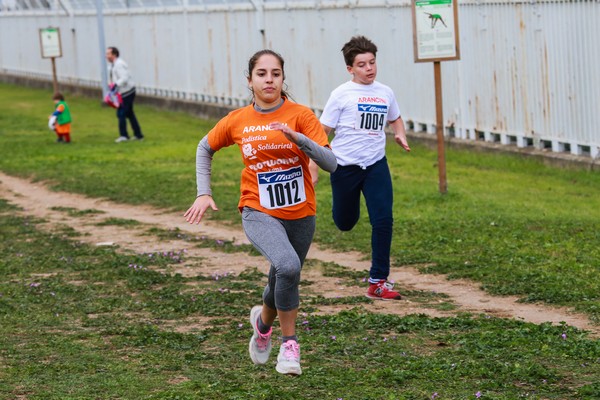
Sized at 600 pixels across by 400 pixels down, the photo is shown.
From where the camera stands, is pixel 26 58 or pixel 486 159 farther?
pixel 26 58

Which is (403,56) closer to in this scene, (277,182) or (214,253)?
(214,253)

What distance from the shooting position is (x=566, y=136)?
1636cm

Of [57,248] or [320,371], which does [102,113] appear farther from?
[320,371]

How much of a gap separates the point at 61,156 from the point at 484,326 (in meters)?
15.0

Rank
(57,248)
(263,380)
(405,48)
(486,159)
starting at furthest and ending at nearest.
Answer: (405,48), (486,159), (57,248), (263,380)

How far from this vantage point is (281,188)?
→ 7.04 m

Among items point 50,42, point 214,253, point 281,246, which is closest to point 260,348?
point 281,246

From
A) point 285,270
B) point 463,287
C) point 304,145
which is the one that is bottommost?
point 463,287

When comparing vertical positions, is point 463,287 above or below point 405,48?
below

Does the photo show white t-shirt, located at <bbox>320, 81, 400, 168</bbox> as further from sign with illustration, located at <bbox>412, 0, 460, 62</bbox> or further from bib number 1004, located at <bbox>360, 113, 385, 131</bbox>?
sign with illustration, located at <bbox>412, 0, 460, 62</bbox>

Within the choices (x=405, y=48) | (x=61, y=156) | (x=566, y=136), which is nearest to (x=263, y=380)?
(x=566, y=136)

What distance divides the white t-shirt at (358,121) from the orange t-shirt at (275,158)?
2520 mm

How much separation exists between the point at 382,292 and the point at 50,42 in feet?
77.6

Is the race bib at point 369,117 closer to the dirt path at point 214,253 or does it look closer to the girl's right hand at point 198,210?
the dirt path at point 214,253
